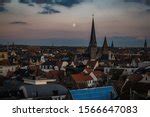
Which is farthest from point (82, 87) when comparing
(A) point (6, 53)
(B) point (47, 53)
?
(A) point (6, 53)

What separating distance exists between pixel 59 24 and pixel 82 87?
20.2 inches

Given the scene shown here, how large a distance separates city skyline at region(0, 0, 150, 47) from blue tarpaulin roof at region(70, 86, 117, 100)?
37 centimetres

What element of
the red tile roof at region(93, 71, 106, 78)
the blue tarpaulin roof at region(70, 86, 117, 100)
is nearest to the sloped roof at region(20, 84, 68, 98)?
the blue tarpaulin roof at region(70, 86, 117, 100)

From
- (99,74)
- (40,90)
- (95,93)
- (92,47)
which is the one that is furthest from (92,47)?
(40,90)

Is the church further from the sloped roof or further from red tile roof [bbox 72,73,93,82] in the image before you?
the sloped roof

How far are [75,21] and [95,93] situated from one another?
0.57 m

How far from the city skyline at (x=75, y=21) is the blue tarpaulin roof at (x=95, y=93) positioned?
0.37 m

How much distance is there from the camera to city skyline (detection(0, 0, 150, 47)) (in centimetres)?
413

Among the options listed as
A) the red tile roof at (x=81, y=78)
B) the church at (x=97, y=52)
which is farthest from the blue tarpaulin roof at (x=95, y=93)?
the church at (x=97, y=52)

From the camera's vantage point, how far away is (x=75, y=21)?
4.18 meters

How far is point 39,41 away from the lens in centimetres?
421

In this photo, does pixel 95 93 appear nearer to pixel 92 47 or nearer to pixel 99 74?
pixel 99 74

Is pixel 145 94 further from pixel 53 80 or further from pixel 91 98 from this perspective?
pixel 53 80

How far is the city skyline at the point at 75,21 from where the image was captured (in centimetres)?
413
